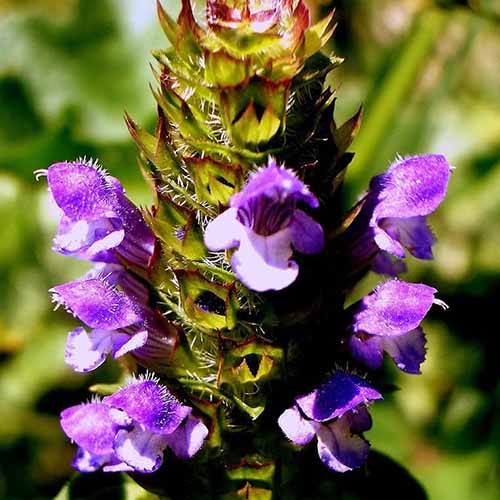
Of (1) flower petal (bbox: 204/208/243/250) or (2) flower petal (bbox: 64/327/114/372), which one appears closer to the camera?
(1) flower petal (bbox: 204/208/243/250)

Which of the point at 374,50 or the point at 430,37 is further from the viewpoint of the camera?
the point at 374,50

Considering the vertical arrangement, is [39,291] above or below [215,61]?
below

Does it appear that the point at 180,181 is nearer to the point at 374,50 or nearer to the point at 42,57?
the point at 42,57

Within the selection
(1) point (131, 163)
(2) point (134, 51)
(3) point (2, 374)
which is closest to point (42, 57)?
(2) point (134, 51)

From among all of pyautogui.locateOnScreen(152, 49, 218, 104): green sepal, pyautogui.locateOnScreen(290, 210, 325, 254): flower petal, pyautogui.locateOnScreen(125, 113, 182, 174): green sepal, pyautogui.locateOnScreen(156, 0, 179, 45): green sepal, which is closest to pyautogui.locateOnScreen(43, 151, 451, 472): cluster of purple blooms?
pyautogui.locateOnScreen(290, 210, 325, 254): flower petal

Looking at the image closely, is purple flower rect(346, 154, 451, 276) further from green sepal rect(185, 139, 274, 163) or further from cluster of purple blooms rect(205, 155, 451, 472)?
green sepal rect(185, 139, 274, 163)

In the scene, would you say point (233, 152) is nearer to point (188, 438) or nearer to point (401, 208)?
point (401, 208)

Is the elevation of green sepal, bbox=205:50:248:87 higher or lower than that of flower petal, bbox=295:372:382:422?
higher
